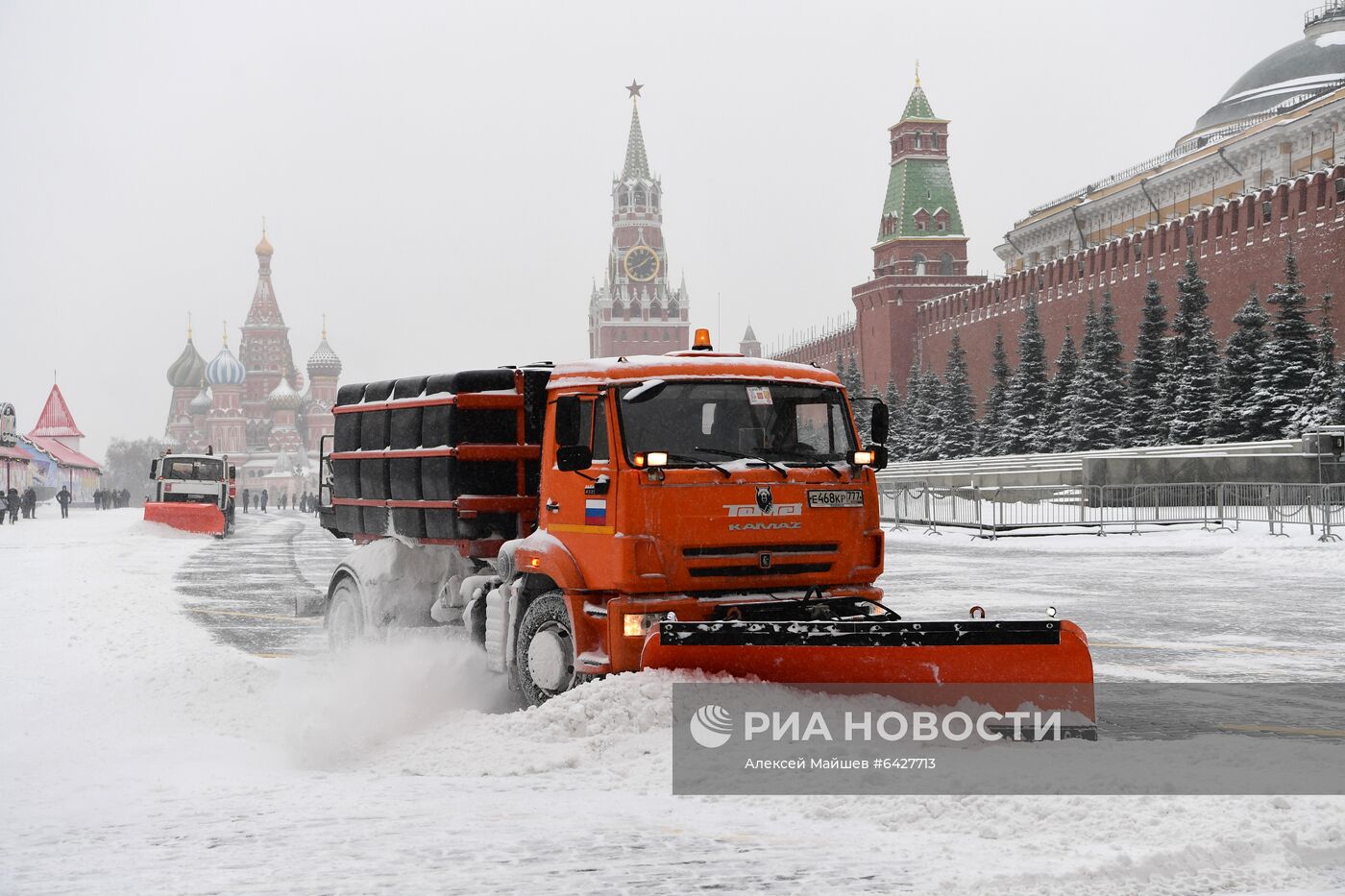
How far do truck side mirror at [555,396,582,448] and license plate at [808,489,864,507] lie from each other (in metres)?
1.34

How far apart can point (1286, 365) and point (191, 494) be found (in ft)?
102

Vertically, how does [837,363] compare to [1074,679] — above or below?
above

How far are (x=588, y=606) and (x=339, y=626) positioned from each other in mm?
3574

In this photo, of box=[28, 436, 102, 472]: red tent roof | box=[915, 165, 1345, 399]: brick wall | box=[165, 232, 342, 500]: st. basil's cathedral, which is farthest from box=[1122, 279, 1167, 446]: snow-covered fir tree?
box=[165, 232, 342, 500]: st. basil's cathedral

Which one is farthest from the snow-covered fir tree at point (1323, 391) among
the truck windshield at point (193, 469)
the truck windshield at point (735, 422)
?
the truck windshield at point (735, 422)

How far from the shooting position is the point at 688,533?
23.9 ft

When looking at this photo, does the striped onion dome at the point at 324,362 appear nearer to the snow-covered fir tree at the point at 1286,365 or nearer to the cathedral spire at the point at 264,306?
the cathedral spire at the point at 264,306

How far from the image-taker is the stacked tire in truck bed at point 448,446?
892cm

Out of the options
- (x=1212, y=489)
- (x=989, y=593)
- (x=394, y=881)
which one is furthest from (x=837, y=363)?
(x=394, y=881)

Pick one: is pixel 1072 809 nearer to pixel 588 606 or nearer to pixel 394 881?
pixel 394 881

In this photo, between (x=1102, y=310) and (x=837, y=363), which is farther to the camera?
(x=837, y=363)

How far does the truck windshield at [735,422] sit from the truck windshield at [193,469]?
113 ft

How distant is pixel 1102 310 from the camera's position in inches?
2021

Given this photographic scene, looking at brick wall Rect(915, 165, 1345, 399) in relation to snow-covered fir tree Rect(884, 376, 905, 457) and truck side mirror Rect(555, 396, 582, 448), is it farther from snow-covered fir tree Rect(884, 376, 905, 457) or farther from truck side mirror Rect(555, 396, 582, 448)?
truck side mirror Rect(555, 396, 582, 448)
